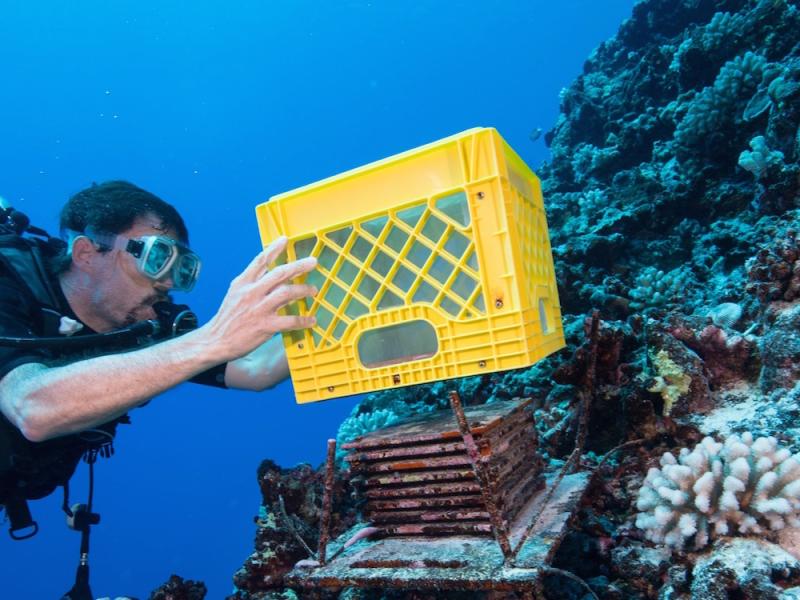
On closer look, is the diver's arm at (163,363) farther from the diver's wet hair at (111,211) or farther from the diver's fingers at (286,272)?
the diver's wet hair at (111,211)

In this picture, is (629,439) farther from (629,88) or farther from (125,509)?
(125,509)

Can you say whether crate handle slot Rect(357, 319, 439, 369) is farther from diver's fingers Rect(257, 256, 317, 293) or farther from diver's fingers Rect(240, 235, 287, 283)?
diver's fingers Rect(240, 235, 287, 283)

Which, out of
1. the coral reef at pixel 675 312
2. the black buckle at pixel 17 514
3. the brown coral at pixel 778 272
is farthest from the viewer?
the black buckle at pixel 17 514

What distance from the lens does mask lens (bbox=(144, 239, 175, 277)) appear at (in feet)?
14.0

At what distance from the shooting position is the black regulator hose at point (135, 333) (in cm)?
337

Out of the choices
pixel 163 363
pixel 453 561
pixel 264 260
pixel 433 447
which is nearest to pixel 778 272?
pixel 433 447

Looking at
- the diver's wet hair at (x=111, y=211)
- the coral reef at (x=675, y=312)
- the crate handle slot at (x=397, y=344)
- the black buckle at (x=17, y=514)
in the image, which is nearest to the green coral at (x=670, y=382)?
the coral reef at (x=675, y=312)

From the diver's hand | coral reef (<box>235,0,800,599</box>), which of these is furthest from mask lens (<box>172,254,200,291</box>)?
coral reef (<box>235,0,800,599</box>)

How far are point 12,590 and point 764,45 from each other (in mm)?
94704

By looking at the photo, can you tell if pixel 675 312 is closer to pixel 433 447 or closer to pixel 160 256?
pixel 433 447

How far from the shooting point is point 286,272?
283 centimetres

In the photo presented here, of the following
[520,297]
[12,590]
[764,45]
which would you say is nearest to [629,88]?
[764,45]

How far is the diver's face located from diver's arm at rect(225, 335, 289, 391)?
97 cm

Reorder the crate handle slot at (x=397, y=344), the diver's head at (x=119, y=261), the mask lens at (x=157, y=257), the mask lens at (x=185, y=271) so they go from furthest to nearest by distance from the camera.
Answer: the mask lens at (x=185, y=271)
the diver's head at (x=119, y=261)
the mask lens at (x=157, y=257)
the crate handle slot at (x=397, y=344)
